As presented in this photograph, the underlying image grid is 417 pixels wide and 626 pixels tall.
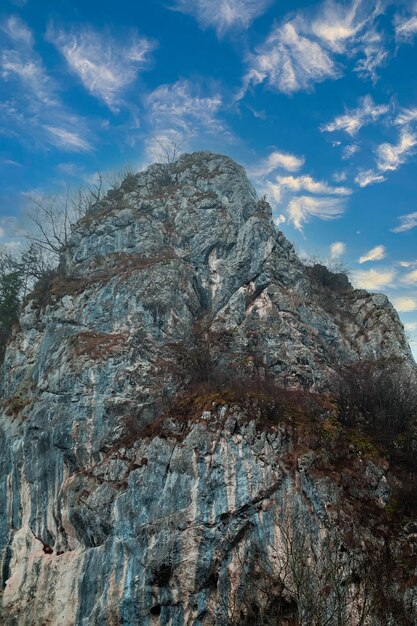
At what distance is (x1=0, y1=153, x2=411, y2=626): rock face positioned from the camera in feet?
49.5

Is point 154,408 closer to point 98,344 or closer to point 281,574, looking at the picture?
point 98,344

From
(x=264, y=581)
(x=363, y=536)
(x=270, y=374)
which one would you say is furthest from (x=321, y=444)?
(x=270, y=374)

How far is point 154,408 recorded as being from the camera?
67.4 feet

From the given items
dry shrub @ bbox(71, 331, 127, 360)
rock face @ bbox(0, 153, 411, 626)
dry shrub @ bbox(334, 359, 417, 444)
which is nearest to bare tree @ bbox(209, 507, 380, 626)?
rock face @ bbox(0, 153, 411, 626)

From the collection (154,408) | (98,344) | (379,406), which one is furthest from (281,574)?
(98,344)

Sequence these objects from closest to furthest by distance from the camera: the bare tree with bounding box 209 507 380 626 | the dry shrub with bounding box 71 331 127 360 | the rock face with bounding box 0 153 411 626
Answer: the bare tree with bounding box 209 507 380 626
the rock face with bounding box 0 153 411 626
the dry shrub with bounding box 71 331 127 360

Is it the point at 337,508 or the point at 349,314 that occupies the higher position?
the point at 349,314

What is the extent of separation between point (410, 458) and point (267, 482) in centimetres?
627

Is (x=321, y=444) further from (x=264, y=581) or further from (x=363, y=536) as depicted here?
(x=264, y=581)

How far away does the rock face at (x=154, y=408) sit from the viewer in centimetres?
1509

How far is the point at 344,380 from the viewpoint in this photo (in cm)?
2345

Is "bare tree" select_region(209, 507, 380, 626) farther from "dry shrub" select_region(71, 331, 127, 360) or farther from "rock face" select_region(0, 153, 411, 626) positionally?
"dry shrub" select_region(71, 331, 127, 360)

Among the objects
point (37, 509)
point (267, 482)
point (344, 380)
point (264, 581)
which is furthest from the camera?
point (344, 380)

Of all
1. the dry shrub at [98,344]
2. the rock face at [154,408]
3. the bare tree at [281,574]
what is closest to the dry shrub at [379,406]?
the rock face at [154,408]
